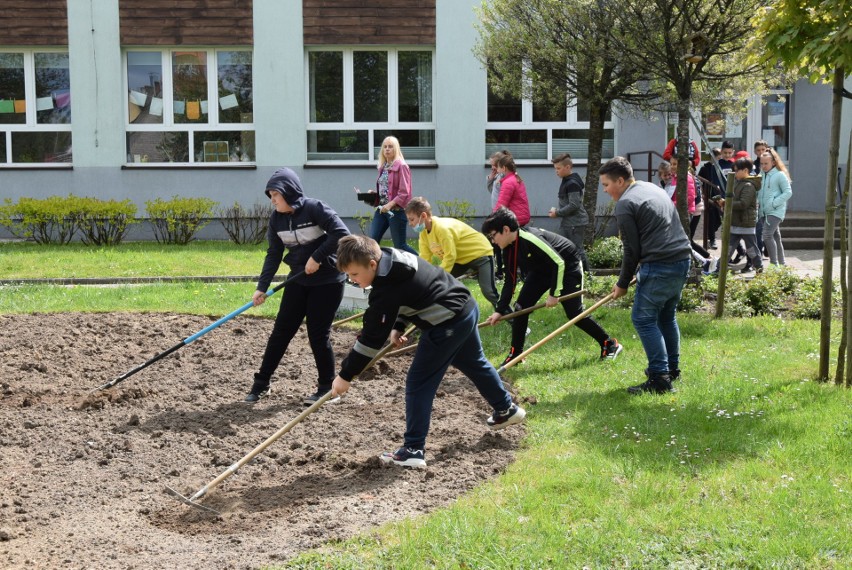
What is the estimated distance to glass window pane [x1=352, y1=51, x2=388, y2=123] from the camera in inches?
800

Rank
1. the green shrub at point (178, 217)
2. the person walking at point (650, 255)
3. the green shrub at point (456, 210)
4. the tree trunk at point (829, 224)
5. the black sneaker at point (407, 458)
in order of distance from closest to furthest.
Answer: the black sneaker at point (407, 458)
the tree trunk at point (829, 224)
the person walking at point (650, 255)
the green shrub at point (178, 217)
the green shrub at point (456, 210)

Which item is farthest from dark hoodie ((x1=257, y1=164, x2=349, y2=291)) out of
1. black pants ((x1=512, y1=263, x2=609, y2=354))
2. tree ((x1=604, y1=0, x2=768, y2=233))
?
tree ((x1=604, y1=0, x2=768, y2=233))

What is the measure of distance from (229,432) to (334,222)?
6.08ft

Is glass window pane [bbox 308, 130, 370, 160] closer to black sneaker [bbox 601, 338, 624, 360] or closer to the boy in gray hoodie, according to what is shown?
the boy in gray hoodie

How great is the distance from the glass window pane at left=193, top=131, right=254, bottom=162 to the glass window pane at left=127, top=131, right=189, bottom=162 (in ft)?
0.91

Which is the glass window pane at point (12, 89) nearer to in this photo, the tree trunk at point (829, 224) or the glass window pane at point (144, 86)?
the glass window pane at point (144, 86)

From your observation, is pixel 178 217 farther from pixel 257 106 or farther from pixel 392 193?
pixel 392 193

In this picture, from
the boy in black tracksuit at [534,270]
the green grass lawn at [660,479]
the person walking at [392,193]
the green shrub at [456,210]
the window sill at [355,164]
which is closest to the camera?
the green grass lawn at [660,479]

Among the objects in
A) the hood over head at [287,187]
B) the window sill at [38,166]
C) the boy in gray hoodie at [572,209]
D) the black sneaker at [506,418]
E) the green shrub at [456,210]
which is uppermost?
the window sill at [38,166]

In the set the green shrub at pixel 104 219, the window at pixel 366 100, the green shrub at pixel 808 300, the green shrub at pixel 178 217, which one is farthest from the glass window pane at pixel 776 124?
the green shrub at pixel 104 219

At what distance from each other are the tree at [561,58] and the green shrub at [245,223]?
5.12m

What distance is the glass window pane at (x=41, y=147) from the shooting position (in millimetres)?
20531

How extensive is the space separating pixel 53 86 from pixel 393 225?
992cm

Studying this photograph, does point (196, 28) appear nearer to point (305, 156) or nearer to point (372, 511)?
point (305, 156)
